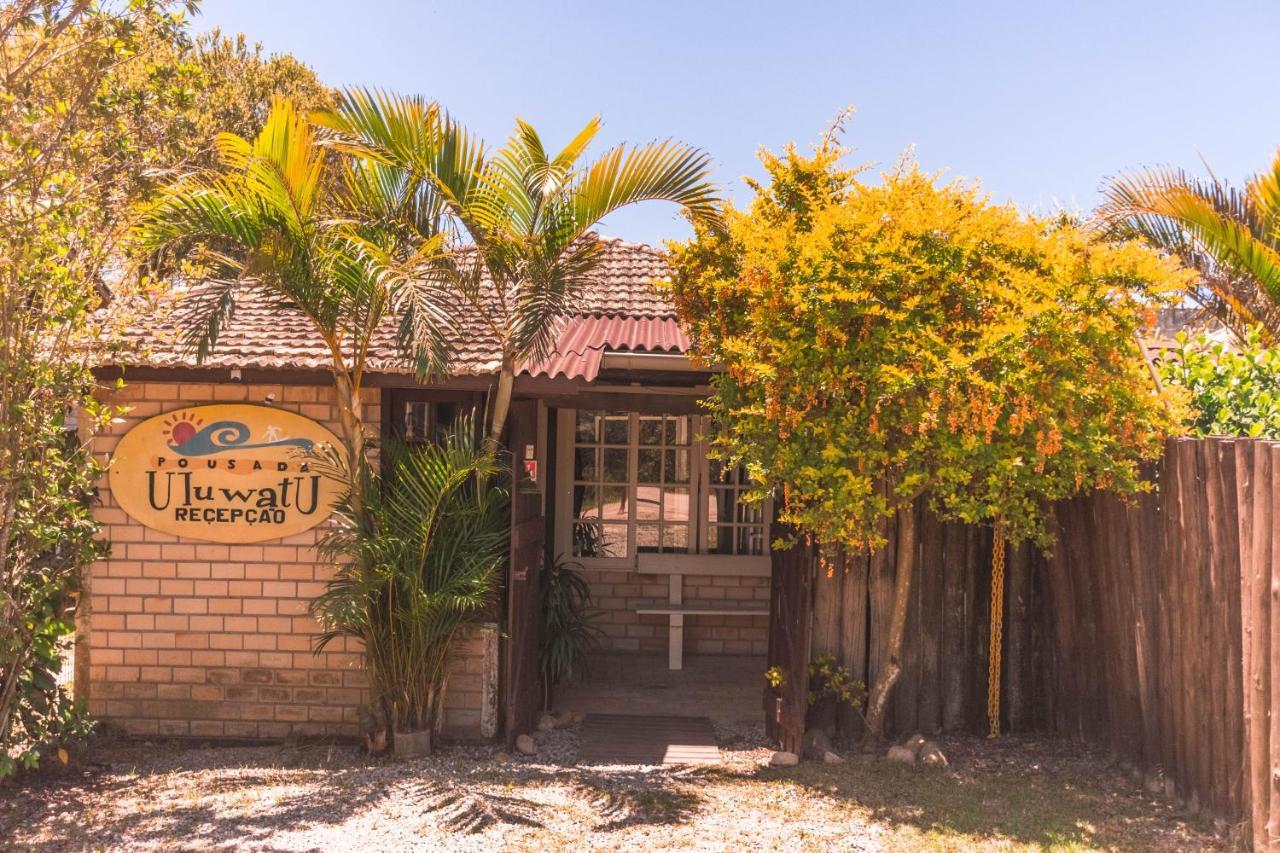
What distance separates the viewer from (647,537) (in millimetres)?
10039

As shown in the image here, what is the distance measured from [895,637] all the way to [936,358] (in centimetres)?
212

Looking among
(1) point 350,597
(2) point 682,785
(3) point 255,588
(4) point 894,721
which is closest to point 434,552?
(1) point 350,597

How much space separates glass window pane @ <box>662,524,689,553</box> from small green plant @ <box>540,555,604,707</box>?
1363 millimetres

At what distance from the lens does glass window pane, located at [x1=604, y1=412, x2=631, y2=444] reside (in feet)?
33.1

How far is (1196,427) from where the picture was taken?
5734 mm

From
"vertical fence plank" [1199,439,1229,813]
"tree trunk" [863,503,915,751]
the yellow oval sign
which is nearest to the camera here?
"vertical fence plank" [1199,439,1229,813]

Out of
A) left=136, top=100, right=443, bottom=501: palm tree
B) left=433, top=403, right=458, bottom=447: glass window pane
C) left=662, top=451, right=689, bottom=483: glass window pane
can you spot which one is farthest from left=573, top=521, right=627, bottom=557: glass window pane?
left=136, top=100, right=443, bottom=501: palm tree

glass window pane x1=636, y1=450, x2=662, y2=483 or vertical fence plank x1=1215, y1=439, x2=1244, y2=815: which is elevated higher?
glass window pane x1=636, y1=450, x2=662, y2=483

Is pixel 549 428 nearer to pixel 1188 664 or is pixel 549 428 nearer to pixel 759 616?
pixel 759 616

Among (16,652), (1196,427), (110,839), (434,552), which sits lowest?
(110,839)

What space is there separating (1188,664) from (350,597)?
4.68 metres

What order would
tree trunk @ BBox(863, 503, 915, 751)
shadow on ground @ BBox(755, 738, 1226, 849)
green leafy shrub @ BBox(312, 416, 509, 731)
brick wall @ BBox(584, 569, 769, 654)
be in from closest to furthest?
1. shadow on ground @ BBox(755, 738, 1226, 849)
2. green leafy shrub @ BBox(312, 416, 509, 731)
3. tree trunk @ BBox(863, 503, 915, 751)
4. brick wall @ BBox(584, 569, 769, 654)

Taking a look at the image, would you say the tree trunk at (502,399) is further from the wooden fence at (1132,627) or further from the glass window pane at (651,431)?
the glass window pane at (651,431)

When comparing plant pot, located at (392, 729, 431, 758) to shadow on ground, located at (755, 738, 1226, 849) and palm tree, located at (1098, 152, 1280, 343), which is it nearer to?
shadow on ground, located at (755, 738, 1226, 849)
